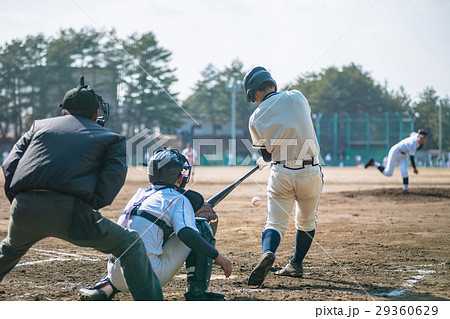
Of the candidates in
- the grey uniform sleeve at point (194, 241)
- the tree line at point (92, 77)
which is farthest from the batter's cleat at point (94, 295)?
the tree line at point (92, 77)

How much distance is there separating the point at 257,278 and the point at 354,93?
2715 inches

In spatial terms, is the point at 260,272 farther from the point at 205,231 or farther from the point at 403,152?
the point at 403,152

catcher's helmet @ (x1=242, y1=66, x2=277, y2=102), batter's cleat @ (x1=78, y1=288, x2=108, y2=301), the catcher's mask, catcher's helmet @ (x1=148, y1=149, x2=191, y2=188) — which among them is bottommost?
batter's cleat @ (x1=78, y1=288, x2=108, y2=301)

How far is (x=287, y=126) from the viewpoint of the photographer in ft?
16.2

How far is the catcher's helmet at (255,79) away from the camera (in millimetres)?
5199

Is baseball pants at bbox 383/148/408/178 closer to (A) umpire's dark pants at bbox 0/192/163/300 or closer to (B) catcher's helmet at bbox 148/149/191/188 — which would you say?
(B) catcher's helmet at bbox 148/149/191/188

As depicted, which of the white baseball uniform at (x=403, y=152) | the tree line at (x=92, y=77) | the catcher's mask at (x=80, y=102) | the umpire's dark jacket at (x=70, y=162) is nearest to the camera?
the umpire's dark jacket at (x=70, y=162)

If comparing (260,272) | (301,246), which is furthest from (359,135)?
(260,272)

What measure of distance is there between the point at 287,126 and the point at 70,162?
2.48 m

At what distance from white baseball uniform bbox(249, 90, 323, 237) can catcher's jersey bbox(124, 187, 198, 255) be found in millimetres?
1533

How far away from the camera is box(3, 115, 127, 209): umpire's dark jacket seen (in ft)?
10.3

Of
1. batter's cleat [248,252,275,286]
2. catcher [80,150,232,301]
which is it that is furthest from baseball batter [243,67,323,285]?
catcher [80,150,232,301]

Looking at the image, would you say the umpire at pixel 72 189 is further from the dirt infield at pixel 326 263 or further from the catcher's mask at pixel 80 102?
the dirt infield at pixel 326 263
